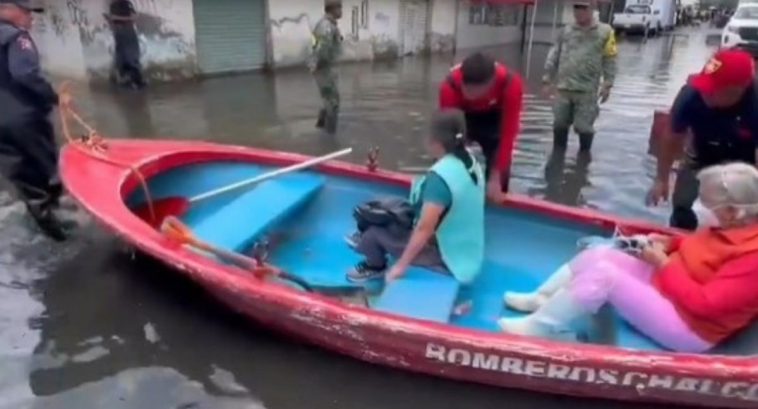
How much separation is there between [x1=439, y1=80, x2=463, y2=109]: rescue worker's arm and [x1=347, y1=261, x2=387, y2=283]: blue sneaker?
1.13 m

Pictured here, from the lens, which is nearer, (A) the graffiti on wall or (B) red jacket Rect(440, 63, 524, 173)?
(B) red jacket Rect(440, 63, 524, 173)

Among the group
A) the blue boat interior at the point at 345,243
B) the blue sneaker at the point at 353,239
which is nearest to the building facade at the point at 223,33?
the blue boat interior at the point at 345,243

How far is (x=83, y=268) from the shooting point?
4445mm

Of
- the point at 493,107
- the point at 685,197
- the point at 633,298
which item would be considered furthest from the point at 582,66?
the point at 633,298

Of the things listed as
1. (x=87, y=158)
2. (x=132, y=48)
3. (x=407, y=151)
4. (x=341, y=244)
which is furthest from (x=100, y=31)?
(x=341, y=244)

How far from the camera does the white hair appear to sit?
2701 millimetres

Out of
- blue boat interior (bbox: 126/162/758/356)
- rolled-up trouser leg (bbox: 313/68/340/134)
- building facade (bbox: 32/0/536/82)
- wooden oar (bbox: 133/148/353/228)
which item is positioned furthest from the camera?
building facade (bbox: 32/0/536/82)

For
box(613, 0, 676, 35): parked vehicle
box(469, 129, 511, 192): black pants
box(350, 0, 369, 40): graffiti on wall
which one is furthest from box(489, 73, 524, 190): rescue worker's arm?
box(613, 0, 676, 35): parked vehicle

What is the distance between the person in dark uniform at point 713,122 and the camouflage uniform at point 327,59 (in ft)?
15.6

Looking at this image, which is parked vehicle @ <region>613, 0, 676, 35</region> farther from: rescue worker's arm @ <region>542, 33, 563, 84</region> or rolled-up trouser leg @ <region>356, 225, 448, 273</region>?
rolled-up trouser leg @ <region>356, 225, 448, 273</region>

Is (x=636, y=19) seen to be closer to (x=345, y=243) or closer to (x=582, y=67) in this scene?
(x=582, y=67)

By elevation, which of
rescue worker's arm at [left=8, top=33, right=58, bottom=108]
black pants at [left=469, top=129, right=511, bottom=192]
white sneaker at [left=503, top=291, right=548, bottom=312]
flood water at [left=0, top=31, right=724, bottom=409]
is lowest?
flood water at [left=0, top=31, right=724, bottom=409]

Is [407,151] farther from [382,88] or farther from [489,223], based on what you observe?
[382,88]

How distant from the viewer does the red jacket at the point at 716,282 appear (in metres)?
2.75
